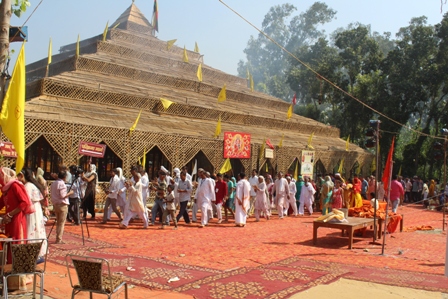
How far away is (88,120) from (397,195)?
10397mm

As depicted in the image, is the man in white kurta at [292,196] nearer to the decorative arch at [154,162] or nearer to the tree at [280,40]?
the decorative arch at [154,162]

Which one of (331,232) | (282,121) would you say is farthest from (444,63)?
(331,232)

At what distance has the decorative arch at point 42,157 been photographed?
56.9ft

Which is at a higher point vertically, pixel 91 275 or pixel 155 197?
pixel 155 197

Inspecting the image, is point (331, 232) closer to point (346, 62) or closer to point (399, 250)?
point (399, 250)

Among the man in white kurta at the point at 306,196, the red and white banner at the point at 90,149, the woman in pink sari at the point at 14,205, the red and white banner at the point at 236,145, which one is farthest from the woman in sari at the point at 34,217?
the red and white banner at the point at 236,145

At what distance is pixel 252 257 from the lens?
29.4 feet

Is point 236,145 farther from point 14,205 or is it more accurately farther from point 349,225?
point 14,205

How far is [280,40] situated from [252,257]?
75763mm

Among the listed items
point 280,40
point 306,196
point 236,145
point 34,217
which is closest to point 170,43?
point 236,145

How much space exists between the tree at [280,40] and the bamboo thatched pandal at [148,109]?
127 ft

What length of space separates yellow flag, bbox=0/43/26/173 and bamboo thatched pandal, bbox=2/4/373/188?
369 inches

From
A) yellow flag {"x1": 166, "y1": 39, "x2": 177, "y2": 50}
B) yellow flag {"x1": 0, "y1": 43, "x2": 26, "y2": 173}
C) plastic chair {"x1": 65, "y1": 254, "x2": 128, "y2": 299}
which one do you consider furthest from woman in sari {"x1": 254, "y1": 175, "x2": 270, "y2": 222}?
yellow flag {"x1": 166, "y1": 39, "x2": 177, "y2": 50}

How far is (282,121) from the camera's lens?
26781 millimetres
